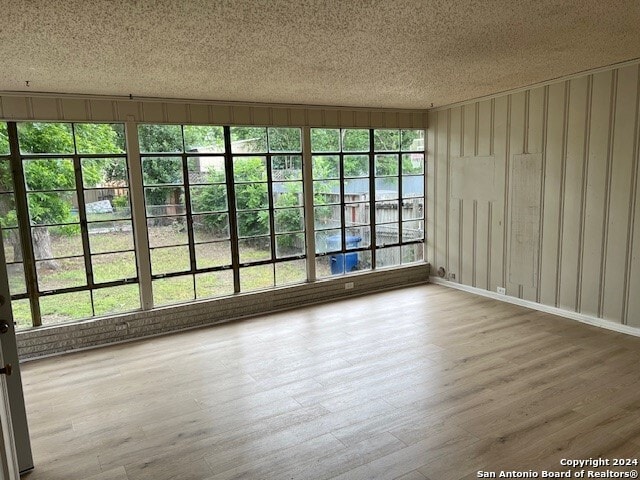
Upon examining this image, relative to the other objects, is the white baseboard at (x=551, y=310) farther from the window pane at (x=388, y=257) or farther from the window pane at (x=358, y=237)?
the window pane at (x=358, y=237)

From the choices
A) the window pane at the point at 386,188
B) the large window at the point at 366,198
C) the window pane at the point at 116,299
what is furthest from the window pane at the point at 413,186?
the window pane at the point at 116,299

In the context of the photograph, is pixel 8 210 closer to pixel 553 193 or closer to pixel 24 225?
pixel 24 225

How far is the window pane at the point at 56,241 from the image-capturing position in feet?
14.6

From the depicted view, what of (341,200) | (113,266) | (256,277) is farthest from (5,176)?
(341,200)

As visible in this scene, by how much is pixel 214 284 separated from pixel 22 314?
197cm

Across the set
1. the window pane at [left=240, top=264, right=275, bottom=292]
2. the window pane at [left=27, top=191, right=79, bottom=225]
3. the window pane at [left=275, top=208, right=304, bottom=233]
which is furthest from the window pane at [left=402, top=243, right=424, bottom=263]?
the window pane at [left=27, top=191, right=79, bottom=225]

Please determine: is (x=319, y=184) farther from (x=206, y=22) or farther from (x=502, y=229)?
(x=206, y=22)

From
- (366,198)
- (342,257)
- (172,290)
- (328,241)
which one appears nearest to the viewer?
(172,290)

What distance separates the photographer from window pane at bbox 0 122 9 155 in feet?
13.9

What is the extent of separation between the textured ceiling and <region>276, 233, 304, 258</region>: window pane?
6.19 feet

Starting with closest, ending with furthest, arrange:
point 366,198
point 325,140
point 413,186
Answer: point 325,140 → point 366,198 → point 413,186

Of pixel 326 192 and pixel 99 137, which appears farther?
pixel 326 192

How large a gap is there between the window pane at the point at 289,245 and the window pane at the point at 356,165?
1.15m

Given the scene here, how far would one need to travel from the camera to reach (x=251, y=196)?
18.2 feet
